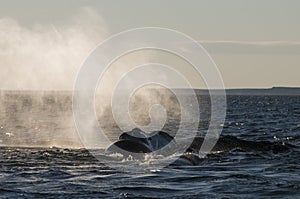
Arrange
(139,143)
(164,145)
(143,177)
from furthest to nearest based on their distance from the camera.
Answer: (164,145) → (139,143) → (143,177)

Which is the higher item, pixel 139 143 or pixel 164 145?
pixel 139 143

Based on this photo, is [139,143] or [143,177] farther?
[139,143]

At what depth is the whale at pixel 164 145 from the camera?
39.2 metres

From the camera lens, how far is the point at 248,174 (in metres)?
32.9

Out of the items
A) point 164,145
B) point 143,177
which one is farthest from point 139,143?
point 143,177

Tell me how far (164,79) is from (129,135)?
1769 cm

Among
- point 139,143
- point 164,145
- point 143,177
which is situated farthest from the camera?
point 164,145

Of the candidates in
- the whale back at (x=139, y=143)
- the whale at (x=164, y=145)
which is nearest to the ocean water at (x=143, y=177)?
the whale at (x=164, y=145)

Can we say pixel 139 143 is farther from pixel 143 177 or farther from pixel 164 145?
pixel 143 177

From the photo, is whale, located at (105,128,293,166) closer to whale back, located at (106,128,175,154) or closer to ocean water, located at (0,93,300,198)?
whale back, located at (106,128,175,154)

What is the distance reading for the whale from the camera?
39.2 m

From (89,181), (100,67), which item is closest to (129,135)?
(89,181)

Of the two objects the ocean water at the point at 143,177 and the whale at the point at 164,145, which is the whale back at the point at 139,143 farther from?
the ocean water at the point at 143,177

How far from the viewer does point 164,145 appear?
43.8 metres
